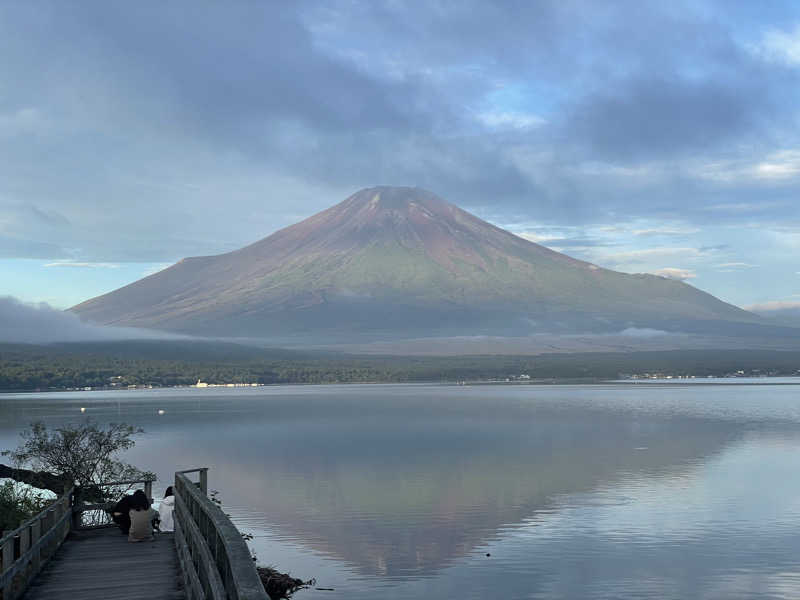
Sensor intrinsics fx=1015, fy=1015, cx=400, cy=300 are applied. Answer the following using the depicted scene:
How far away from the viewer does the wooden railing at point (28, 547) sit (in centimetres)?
1354

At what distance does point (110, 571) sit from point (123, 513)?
3600mm

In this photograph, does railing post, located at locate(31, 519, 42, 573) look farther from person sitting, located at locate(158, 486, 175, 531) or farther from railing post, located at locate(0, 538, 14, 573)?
person sitting, located at locate(158, 486, 175, 531)

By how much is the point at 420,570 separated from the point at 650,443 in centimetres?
4713

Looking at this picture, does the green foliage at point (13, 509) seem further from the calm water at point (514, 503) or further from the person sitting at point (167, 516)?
the calm water at point (514, 503)

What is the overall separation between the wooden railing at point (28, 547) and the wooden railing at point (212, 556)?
2194 mm

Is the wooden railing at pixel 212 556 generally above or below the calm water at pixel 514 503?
above

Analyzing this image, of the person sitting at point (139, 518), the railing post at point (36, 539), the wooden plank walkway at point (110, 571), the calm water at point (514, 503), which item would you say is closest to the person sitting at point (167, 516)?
the wooden plank walkway at point (110, 571)

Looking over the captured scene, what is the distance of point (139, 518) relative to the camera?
19562 mm

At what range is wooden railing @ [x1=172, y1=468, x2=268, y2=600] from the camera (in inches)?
332

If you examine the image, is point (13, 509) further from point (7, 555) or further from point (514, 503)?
point (514, 503)

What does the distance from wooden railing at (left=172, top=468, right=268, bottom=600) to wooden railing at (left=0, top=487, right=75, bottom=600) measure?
219 cm

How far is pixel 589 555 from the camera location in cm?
3052

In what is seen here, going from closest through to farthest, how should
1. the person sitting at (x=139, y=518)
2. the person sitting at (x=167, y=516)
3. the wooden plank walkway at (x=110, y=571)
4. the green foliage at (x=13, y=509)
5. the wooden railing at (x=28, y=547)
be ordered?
1. the wooden railing at (x=28, y=547)
2. the wooden plank walkway at (x=110, y=571)
3. the person sitting at (x=139, y=518)
4. the person sitting at (x=167, y=516)
5. the green foliage at (x=13, y=509)

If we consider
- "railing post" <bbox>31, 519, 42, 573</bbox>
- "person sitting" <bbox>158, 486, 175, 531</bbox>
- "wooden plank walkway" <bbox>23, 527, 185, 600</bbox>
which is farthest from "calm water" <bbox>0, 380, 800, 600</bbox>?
"railing post" <bbox>31, 519, 42, 573</bbox>
